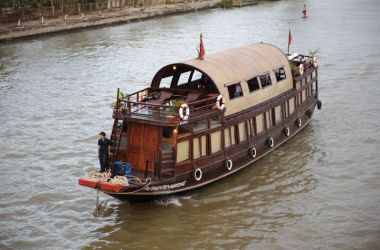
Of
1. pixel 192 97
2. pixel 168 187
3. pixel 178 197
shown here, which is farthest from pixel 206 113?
pixel 178 197

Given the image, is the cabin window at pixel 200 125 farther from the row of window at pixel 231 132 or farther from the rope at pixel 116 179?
the rope at pixel 116 179

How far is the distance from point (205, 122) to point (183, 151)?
1531mm

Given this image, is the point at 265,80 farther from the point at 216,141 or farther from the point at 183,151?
the point at 183,151

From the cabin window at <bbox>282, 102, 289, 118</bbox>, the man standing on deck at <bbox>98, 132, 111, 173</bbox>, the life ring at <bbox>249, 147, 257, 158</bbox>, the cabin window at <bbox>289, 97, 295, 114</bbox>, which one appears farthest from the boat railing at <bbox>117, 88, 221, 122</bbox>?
the cabin window at <bbox>289, 97, 295, 114</bbox>

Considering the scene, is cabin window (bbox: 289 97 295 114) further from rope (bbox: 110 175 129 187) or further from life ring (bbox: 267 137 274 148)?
rope (bbox: 110 175 129 187)

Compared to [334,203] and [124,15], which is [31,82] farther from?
[124,15]

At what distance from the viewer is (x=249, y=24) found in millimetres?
65250

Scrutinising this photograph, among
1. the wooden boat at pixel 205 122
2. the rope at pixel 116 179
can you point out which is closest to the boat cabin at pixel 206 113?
the wooden boat at pixel 205 122

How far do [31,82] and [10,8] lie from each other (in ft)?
81.2

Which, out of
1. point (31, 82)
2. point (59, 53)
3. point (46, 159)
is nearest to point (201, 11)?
point (59, 53)

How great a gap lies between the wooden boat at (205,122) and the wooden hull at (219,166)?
0.03m

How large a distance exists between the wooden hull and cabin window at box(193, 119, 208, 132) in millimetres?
1043

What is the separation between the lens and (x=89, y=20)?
6103cm

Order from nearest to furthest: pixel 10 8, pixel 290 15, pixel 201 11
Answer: pixel 10 8 < pixel 290 15 < pixel 201 11
